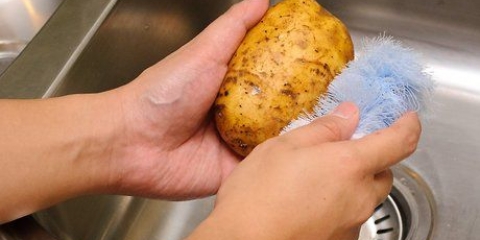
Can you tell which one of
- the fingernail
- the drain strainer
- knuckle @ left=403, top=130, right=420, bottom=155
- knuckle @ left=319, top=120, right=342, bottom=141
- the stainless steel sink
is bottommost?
the drain strainer

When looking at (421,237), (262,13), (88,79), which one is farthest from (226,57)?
(421,237)

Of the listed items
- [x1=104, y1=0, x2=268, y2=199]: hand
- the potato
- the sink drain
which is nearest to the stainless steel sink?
the sink drain

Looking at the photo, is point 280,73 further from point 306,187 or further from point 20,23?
point 20,23

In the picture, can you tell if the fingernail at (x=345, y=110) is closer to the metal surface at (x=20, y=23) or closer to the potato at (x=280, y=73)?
the potato at (x=280, y=73)

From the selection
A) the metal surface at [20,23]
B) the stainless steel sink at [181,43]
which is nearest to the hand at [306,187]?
the stainless steel sink at [181,43]

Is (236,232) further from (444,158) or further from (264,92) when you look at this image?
(444,158)

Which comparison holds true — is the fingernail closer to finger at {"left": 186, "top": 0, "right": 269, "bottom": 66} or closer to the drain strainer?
finger at {"left": 186, "top": 0, "right": 269, "bottom": 66}

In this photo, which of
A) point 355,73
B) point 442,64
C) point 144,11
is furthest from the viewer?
point 442,64
